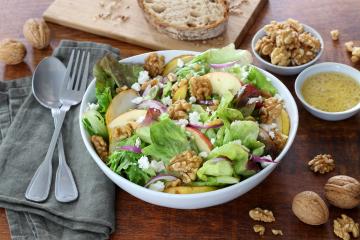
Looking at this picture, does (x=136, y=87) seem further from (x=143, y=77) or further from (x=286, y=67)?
(x=286, y=67)

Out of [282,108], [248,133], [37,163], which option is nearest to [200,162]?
[248,133]

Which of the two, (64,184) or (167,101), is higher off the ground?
(167,101)

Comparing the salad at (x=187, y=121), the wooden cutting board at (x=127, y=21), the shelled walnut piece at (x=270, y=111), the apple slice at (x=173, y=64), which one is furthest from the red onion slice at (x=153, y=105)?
the wooden cutting board at (x=127, y=21)

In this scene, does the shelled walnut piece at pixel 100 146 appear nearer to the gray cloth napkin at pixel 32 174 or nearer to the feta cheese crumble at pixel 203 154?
the gray cloth napkin at pixel 32 174

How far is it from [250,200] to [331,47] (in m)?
0.84

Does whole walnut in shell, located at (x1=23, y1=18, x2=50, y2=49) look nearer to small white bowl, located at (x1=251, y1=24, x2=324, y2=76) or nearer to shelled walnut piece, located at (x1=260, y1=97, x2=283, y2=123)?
small white bowl, located at (x1=251, y1=24, x2=324, y2=76)

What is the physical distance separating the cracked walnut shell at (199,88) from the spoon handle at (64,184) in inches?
19.3

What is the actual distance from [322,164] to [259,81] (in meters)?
0.34

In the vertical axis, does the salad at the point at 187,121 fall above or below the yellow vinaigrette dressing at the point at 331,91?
above

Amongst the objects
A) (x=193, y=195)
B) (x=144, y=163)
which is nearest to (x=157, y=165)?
(x=144, y=163)

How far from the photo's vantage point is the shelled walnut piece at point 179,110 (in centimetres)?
151

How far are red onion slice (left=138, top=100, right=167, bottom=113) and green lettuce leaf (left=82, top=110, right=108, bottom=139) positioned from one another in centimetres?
14

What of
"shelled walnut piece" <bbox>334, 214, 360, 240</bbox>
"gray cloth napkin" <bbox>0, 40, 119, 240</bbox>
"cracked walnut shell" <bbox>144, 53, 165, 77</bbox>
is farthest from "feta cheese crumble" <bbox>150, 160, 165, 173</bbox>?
"shelled walnut piece" <bbox>334, 214, 360, 240</bbox>

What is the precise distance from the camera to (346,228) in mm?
1441
